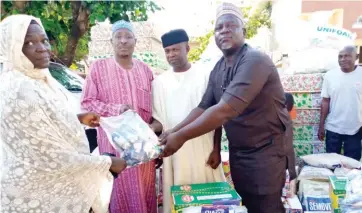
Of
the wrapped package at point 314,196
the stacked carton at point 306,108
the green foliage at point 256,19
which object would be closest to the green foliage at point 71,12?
the stacked carton at point 306,108

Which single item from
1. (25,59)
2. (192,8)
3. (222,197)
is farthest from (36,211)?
(192,8)

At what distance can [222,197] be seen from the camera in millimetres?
2014

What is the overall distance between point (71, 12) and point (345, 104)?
165 inches

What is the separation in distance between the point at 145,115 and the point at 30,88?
3.82ft

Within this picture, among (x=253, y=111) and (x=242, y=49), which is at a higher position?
(x=242, y=49)

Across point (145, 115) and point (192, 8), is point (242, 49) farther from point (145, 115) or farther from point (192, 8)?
point (192, 8)

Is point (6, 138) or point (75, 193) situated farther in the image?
point (75, 193)

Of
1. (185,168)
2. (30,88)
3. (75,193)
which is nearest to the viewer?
(30,88)

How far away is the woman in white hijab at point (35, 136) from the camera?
1.62m

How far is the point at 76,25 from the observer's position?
5.01 metres

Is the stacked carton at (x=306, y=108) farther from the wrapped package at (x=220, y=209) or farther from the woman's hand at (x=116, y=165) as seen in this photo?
the woman's hand at (x=116, y=165)

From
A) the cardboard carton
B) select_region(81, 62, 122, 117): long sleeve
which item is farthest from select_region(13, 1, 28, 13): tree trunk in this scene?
the cardboard carton

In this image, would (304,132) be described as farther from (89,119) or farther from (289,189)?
(89,119)

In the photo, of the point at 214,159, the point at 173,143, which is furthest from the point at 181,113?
the point at 173,143
